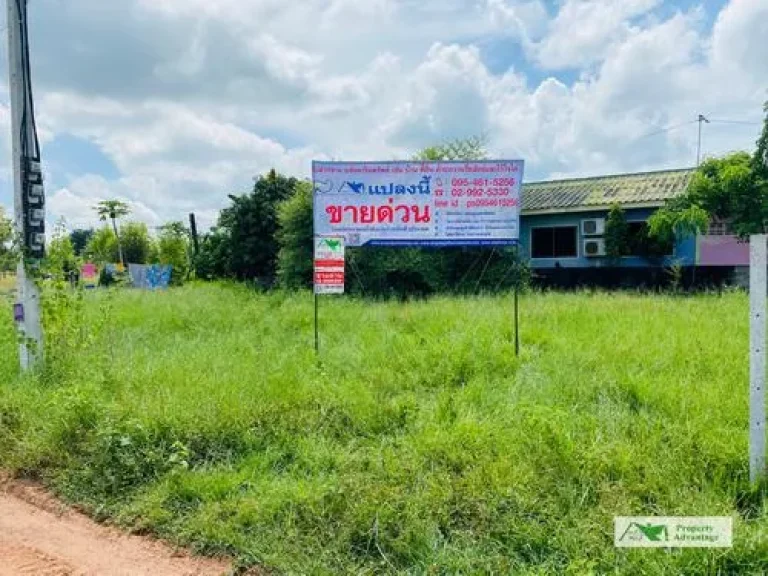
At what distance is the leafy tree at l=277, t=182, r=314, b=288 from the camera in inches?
539

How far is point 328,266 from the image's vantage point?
6.44m

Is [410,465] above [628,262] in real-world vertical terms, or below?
below

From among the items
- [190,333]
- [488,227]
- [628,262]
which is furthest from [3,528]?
[628,262]

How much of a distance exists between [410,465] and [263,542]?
3.12ft

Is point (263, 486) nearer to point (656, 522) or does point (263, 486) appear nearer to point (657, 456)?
point (656, 522)

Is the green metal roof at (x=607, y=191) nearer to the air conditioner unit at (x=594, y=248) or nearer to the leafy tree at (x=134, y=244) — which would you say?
the air conditioner unit at (x=594, y=248)

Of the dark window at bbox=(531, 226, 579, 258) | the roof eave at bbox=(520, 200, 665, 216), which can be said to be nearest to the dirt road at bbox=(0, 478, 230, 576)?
the roof eave at bbox=(520, 200, 665, 216)

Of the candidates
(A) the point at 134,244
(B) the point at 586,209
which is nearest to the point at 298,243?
(B) the point at 586,209

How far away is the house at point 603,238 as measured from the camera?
15945mm

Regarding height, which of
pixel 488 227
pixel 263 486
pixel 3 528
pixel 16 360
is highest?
pixel 488 227

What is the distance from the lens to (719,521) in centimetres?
275

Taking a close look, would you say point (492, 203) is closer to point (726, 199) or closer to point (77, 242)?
point (726, 199)

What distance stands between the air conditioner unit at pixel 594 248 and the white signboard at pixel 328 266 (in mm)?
12606
